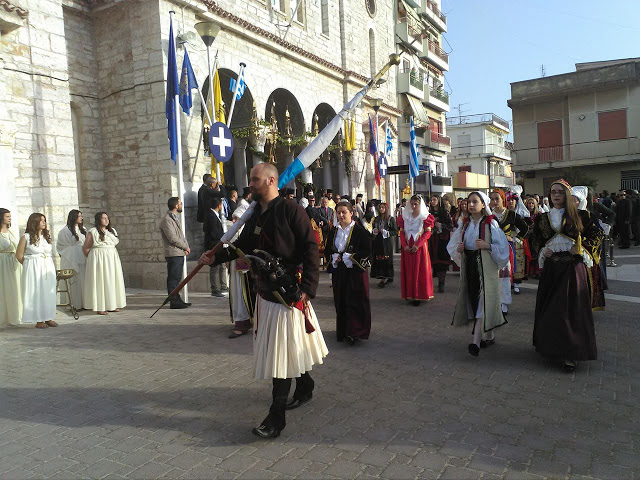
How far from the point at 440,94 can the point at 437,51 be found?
2927mm

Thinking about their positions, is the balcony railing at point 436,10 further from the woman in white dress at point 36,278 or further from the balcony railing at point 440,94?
the woman in white dress at point 36,278

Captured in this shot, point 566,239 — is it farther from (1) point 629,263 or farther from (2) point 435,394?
(1) point 629,263

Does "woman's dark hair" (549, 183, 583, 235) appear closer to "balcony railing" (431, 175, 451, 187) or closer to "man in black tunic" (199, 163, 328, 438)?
"man in black tunic" (199, 163, 328, 438)

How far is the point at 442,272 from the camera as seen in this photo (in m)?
10.2

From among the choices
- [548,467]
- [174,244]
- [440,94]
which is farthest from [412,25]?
[548,467]

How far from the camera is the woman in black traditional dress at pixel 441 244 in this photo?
1025 cm

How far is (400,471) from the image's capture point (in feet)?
10.1

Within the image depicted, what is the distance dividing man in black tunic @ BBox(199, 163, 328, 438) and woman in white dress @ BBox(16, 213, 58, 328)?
5412mm

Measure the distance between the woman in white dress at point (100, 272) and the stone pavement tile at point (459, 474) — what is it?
7.19 metres

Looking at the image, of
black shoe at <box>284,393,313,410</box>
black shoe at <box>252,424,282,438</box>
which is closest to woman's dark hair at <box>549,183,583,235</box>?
black shoe at <box>284,393,313,410</box>

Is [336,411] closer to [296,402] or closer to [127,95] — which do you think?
[296,402]

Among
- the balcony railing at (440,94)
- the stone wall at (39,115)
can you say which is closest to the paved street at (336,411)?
the stone wall at (39,115)

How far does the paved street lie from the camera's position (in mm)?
3213

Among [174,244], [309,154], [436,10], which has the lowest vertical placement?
[174,244]
